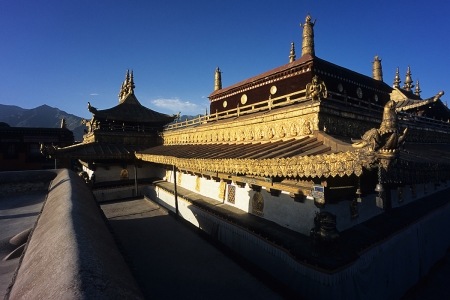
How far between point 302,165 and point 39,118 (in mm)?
173636

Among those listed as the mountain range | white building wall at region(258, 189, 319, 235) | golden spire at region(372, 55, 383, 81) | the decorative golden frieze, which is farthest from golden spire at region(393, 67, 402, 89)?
the mountain range

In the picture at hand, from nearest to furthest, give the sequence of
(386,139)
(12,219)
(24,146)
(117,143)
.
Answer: (386,139) → (12,219) → (117,143) → (24,146)

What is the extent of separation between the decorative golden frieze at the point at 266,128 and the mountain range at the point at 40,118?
110982 millimetres

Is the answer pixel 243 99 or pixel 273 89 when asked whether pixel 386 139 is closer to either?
pixel 273 89

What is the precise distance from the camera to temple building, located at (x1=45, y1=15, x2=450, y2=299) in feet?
15.9

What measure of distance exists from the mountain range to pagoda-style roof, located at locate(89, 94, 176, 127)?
322 feet

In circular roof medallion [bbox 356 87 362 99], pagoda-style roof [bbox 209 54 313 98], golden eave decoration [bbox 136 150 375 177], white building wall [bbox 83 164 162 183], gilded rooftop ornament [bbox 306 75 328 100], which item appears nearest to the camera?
Answer: golden eave decoration [bbox 136 150 375 177]

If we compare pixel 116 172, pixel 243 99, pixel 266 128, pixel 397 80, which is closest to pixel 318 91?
pixel 266 128

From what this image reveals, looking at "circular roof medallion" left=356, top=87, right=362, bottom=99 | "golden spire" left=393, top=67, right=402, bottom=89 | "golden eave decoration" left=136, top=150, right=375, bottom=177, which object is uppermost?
"golden spire" left=393, top=67, right=402, bottom=89

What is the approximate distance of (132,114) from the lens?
22484mm

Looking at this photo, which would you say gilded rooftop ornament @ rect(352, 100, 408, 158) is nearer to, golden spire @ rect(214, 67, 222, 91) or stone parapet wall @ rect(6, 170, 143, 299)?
stone parapet wall @ rect(6, 170, 143, 299)

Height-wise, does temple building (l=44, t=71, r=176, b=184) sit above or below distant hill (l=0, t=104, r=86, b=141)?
below

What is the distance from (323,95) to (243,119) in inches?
156

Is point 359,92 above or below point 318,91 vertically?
above
